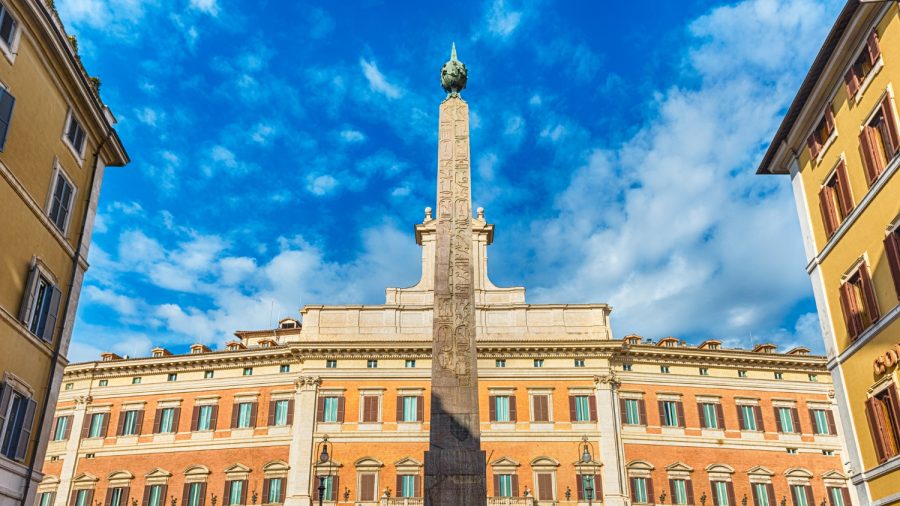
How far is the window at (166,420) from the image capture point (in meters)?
37.2

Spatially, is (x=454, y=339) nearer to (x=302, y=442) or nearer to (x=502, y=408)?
(x=502, y=408)

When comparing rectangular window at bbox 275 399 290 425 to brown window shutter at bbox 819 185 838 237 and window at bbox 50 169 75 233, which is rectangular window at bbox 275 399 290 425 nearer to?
window at bbox 50 169 75 233

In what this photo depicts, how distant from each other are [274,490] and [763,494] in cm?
2270

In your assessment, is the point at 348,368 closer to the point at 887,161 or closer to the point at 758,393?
the point at 758,393

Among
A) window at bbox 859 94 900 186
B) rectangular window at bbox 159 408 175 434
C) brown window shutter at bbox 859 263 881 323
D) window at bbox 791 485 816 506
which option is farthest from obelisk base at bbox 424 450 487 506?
window at bbox 791 485 816 506

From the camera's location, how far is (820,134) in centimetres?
1830

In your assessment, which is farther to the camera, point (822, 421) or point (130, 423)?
point (130, 423)

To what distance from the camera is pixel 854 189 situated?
1653 centimetres

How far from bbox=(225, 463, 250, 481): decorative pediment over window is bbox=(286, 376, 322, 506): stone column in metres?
2.21

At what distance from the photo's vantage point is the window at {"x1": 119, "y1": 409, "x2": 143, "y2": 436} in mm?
37406

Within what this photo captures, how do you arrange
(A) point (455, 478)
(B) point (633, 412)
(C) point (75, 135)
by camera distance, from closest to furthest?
1. (A) point (455, 478)
2. (C) point (75, 135)
3. (B) point (633, 412)

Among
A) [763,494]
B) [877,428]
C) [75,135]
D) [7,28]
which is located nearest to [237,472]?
[75,135]

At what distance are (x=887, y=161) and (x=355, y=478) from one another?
26442mm

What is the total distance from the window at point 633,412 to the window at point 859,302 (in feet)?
66.4
